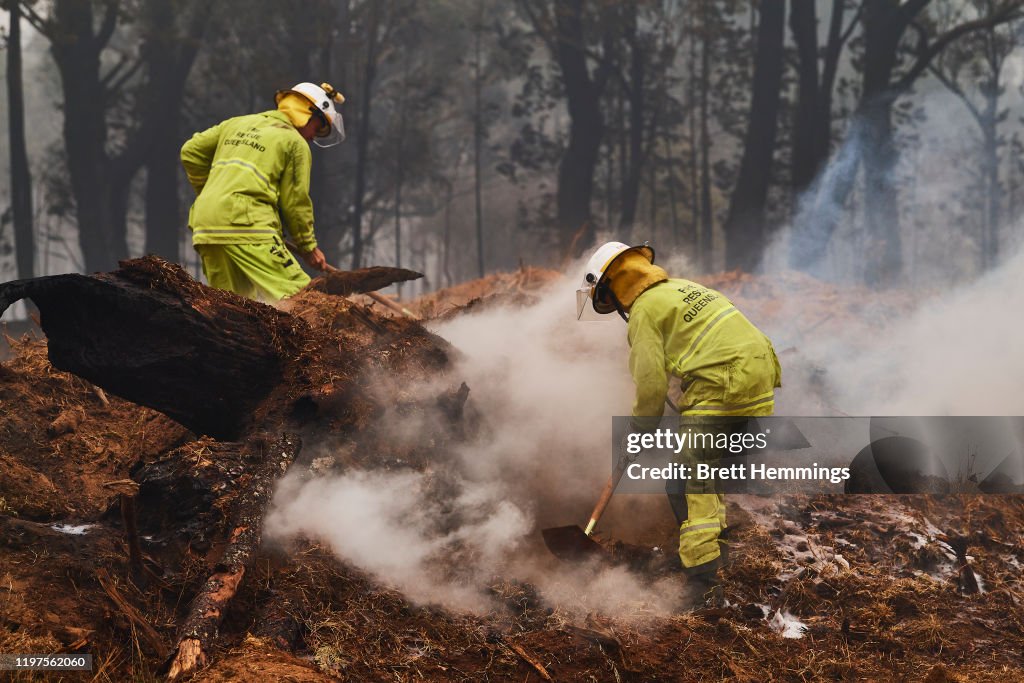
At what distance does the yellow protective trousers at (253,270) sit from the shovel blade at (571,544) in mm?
2621

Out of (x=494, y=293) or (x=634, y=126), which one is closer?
(x=494, y=293)

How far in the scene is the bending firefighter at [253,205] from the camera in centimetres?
654

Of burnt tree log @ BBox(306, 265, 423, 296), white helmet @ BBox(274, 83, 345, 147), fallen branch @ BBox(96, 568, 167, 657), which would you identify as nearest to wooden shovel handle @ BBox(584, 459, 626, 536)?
burnt tree log @ BBox(306, 265, 423, 296)

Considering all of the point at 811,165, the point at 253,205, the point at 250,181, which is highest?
the point at 811,165

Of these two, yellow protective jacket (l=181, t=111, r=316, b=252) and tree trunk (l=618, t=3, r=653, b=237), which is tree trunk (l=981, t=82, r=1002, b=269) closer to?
tree trunk (l=618, t=3, r=653, b=237)

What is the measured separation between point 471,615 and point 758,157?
14210 mm

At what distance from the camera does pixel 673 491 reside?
5.43 meters

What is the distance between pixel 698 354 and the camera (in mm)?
5270

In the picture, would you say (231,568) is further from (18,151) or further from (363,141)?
(363,141)

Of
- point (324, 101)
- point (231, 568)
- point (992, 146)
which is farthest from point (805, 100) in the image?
point (992, 146)

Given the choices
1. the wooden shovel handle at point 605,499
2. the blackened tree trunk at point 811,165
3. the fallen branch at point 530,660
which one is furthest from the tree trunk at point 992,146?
the fallen branch at point 530,660

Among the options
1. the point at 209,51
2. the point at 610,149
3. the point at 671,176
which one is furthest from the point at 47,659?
the point at 671,176

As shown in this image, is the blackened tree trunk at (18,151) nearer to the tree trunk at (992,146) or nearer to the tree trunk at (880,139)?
the tree trunk at (880,139)

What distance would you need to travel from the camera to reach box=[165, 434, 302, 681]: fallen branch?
376 centimetres
